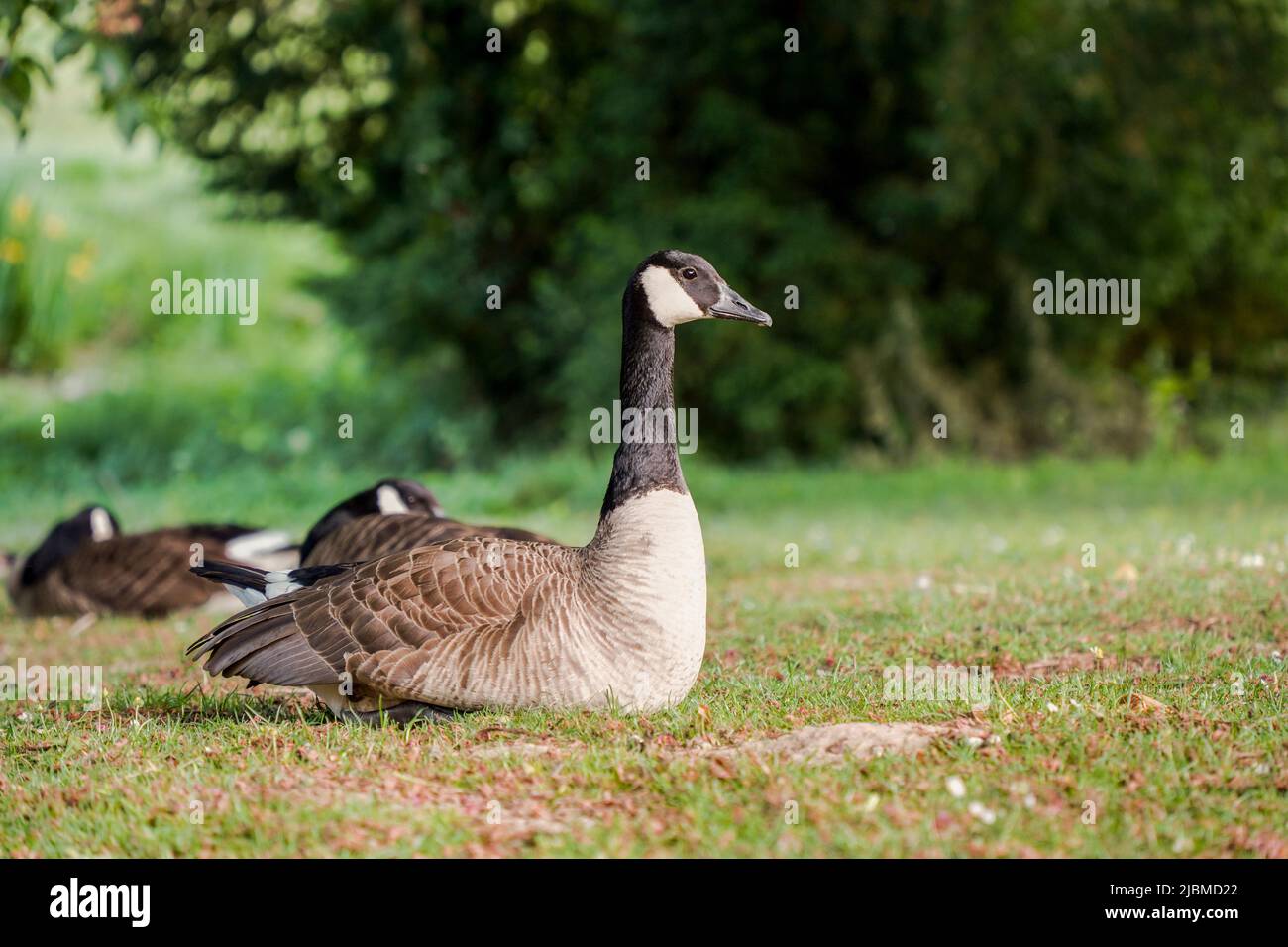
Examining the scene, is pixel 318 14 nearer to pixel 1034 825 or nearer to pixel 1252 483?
pixel 1252 483

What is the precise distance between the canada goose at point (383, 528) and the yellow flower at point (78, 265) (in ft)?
53.8

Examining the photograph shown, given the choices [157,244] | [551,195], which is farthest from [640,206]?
[157,244]

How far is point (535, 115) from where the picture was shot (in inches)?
773

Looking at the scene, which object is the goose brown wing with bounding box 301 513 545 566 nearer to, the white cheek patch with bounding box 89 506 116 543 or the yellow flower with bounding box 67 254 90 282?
the white cheek patch with bounding box 89 506 116 543

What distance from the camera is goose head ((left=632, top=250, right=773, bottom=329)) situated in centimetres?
582

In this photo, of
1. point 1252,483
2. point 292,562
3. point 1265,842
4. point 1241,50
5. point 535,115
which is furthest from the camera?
point 535,115

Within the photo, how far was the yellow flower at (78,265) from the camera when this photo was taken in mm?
22969

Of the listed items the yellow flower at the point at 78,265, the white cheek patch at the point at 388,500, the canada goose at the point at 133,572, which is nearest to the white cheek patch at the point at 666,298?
the white cheek patch at the point at 388,500

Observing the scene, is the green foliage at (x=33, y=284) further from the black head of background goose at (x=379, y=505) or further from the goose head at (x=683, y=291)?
the goose head at (x=683, y=291)

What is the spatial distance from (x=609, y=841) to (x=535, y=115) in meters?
16.7

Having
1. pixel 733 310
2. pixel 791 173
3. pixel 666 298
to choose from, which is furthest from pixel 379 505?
pixel 791 173

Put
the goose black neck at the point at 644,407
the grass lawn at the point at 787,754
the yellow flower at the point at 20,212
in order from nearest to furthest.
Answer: the grass lawn at the point at 787,754, the goose black neck at the point at 644,407, the yellow flower at the point at 20,212

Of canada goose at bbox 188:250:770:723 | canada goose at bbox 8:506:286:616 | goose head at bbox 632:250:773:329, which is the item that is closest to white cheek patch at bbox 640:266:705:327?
goose head at bbox 632:250:773:329

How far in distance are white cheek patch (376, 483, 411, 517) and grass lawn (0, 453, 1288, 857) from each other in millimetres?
1511
